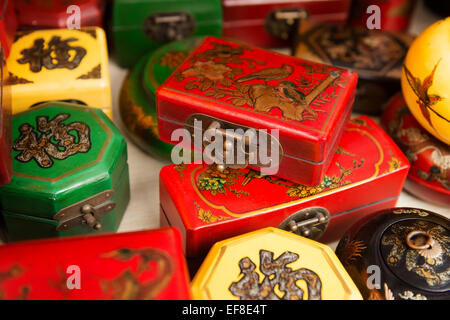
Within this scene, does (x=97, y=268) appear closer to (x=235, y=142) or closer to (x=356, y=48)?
(x=235, y=142)

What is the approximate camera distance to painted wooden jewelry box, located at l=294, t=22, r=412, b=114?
4.51 feet

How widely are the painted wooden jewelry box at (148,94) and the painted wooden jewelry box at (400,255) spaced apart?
515 mm

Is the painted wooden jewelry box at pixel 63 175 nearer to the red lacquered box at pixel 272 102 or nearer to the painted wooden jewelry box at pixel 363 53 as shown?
the red lacquered box at pixel 272 102

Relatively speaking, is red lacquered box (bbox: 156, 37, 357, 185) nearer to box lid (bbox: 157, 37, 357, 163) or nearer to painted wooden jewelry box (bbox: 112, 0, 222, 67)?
box lid (bbox: 157, 37, 357, 163)

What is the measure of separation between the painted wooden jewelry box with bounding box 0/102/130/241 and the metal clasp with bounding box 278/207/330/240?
38 centimetres

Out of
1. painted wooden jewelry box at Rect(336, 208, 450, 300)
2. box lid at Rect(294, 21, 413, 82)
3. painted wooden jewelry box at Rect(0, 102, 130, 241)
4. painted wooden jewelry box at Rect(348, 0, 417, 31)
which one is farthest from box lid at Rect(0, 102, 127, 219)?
painted wooden jewelry box at Rect(348, 0, 417, 31)

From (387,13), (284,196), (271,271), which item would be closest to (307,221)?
(284,196)

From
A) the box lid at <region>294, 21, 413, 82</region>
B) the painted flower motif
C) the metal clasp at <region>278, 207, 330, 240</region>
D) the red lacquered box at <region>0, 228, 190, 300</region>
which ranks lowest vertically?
the metal clasp at <region>278, 207, 330, 240</region>

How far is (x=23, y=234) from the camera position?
1.07m

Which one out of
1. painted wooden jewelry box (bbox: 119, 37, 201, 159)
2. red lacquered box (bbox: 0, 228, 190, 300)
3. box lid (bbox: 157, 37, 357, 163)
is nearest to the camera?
red lacquered box (bbox: 0, 228, 190, 300)

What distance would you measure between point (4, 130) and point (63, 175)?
0.15 meters

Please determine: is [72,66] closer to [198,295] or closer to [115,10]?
[115,10]

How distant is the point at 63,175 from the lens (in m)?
1.02

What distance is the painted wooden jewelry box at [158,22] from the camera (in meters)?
1.45
